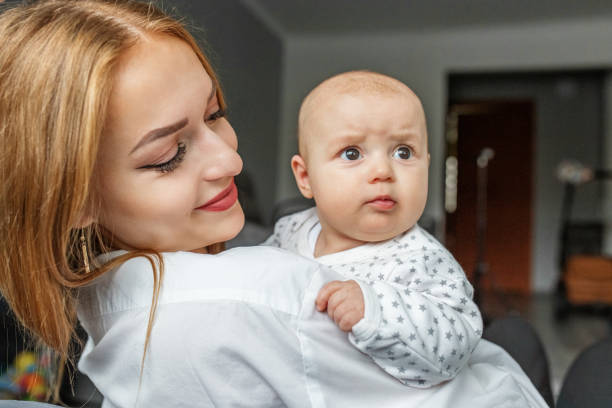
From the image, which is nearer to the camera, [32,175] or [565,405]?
[32,175]

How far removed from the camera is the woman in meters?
0.59

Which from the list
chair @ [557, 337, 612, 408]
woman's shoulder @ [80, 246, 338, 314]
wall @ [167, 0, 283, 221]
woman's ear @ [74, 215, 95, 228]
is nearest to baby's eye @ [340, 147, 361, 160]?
woman's shoulder @ [80, 246, 338, 314]

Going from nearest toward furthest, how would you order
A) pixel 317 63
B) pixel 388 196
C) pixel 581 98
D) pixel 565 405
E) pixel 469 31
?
pixel 388 196, pixel 565 405, pixel 469 31, pixel 317 63, pixel 581 98

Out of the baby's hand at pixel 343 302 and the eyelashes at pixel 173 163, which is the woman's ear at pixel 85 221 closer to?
the eyelashes at pixel 173 163

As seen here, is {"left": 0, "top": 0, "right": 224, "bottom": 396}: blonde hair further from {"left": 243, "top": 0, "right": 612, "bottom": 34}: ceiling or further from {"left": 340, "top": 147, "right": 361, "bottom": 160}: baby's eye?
{"left": 243, "top": 0, "right": 612, "bottom": 34}: ceiling

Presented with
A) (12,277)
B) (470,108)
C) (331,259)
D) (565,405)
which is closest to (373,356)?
(331,259)

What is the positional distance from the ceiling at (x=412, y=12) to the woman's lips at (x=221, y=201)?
556 cm

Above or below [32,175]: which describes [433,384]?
below

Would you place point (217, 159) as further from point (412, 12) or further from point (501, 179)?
point (501, 179)

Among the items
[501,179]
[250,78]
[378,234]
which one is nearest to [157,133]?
[378,234]

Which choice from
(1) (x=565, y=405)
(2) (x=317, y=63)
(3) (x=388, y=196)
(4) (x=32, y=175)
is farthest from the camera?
(2) (x=317, y=63)

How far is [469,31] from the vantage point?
6.73 metres

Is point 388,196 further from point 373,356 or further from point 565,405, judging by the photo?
point 565,405

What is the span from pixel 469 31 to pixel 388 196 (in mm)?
6556
